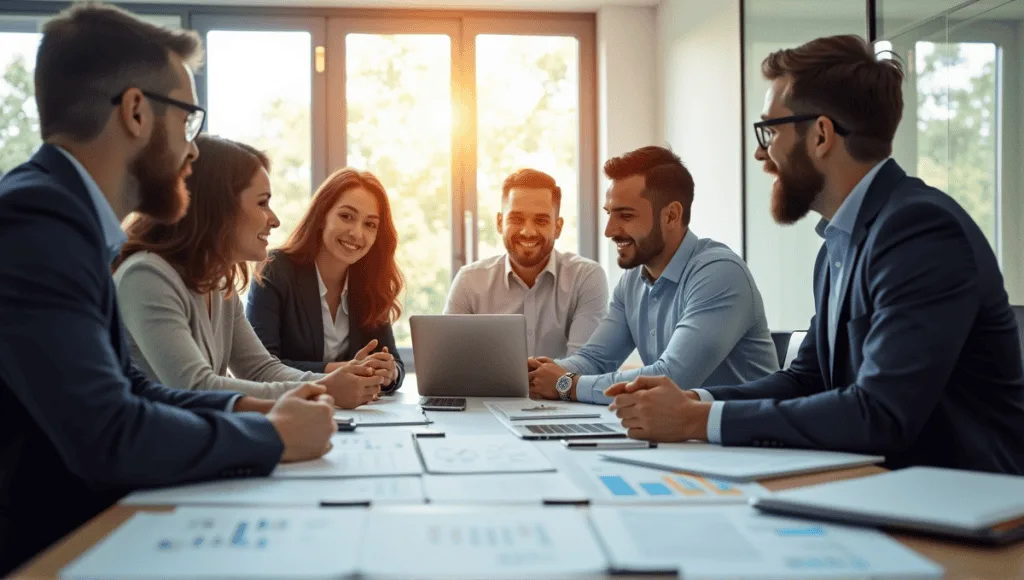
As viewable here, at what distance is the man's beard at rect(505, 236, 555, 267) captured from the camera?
3.97 metres

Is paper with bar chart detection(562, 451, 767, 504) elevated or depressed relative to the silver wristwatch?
elevated

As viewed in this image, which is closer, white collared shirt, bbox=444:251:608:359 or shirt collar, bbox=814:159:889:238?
shirt collar, bbox=814:159:889:238

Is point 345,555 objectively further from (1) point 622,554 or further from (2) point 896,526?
(2) point 896,526

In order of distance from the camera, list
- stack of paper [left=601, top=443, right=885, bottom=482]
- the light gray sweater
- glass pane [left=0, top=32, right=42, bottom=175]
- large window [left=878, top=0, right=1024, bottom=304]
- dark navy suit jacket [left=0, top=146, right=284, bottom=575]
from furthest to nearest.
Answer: glass pane [left=0, top=32, right=42, bottom=175]
large window [left=878, top=0, right=1024, bottom=304]
the light gray sweater
stack of paper [left=601, top=443, right=885, bottom=482]
dark navy suit jacket [left=0, top=146, right=284, bottom=575]

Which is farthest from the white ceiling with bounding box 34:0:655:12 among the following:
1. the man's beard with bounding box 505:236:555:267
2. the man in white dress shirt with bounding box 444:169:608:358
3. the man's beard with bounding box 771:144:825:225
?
the man's beard with bounding box 771:144:825:225

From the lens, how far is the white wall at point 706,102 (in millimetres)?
4598

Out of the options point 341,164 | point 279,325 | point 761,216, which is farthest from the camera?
point 341,164

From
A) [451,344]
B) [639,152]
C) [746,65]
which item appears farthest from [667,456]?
[746,65]

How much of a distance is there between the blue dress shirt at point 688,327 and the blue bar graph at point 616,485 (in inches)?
43.7

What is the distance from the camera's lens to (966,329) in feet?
5.03

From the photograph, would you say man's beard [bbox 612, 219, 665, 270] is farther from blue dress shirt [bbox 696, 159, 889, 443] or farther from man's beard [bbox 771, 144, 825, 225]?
blue dress shirt [bbox 696, 159, 889, 443]

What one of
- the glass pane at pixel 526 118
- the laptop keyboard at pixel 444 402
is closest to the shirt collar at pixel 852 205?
the laptop keyboard at pixel 444 402

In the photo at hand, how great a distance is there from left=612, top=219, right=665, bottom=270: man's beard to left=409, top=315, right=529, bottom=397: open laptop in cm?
68

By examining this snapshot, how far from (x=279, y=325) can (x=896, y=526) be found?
2479mm
